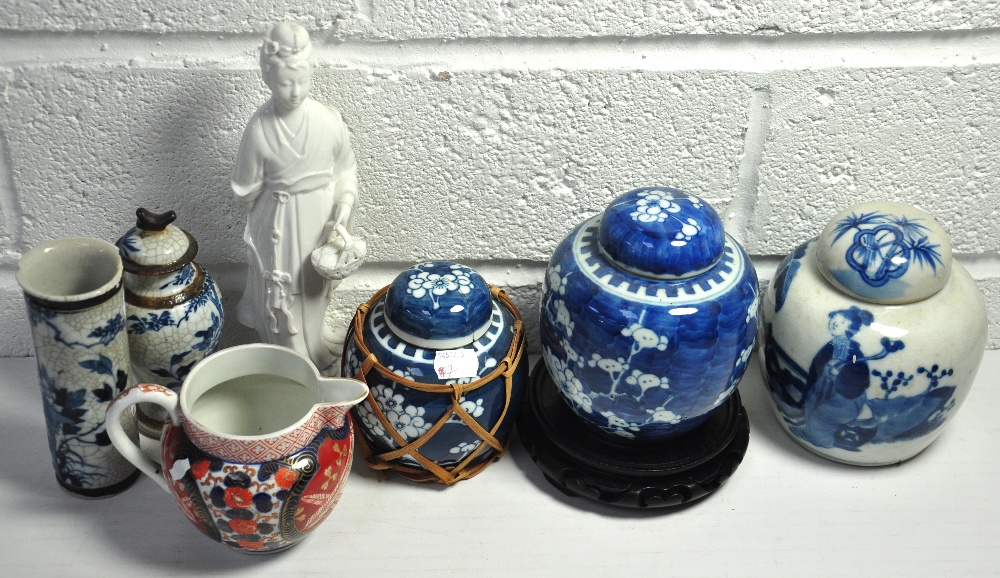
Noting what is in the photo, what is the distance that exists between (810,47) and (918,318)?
0.29 meters

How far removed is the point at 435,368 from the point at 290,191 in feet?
0.70

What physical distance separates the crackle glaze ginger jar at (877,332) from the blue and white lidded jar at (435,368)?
272 millimetres

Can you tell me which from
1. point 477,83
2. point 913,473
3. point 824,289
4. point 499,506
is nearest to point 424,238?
point 477,83

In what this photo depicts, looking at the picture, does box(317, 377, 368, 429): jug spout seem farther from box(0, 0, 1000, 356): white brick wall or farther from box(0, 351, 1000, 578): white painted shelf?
box(0, 0, 1000, 356): white brick wall

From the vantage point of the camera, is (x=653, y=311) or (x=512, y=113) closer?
(x=653, y=311)

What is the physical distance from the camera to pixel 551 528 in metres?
0.88

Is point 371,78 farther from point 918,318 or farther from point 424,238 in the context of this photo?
point 918,318

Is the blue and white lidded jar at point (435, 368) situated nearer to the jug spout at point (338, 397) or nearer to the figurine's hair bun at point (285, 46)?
the jug spout at point (338, 397)

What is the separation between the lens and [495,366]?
0.86m

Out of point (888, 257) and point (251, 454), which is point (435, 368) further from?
point (888, 257)

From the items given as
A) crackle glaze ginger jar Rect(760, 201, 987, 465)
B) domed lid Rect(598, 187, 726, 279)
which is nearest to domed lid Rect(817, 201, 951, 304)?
crackle glaze ginger jar Rect(760, 201, 987, 465)

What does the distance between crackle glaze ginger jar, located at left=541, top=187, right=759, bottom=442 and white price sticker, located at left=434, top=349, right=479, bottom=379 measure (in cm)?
8

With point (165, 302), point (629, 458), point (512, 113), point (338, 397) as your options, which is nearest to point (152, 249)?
point (165, 302)

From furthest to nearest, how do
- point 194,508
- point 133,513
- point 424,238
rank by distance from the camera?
point 424,238
point 133,513
point 194,508
